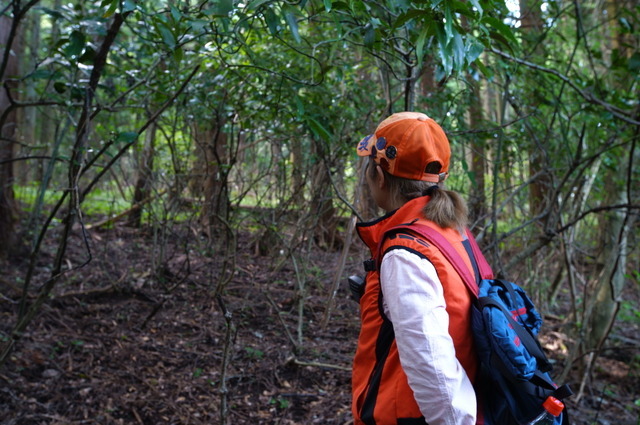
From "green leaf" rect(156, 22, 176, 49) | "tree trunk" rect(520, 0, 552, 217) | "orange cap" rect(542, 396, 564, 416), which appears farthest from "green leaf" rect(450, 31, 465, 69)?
"tree trunk" rect(520, 0, 552, 217)

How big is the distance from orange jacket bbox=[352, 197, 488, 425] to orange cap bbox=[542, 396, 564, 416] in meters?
0.23

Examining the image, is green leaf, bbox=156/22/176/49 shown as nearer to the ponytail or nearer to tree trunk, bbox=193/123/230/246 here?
the ponytail

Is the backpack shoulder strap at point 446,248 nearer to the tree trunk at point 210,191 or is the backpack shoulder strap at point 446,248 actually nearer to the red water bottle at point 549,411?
the red water bottle at point 549,411

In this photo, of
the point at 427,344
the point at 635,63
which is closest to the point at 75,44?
the point at 427,344

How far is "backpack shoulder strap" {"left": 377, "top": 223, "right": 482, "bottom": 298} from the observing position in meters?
1.72

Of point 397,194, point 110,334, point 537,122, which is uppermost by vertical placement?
point 537,122

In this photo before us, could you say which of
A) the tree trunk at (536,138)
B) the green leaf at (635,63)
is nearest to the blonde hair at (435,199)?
the green leaf at (635,63)

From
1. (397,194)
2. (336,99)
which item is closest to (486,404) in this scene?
(397,194)

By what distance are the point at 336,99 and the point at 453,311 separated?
3.20 meters

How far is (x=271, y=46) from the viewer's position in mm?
4551

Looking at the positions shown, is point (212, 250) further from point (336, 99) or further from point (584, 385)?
point (584, 385)

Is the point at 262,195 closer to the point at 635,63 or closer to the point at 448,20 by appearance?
the point at 635,63

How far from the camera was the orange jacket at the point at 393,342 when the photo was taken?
5.49ft

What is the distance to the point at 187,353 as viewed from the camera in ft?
15.9
